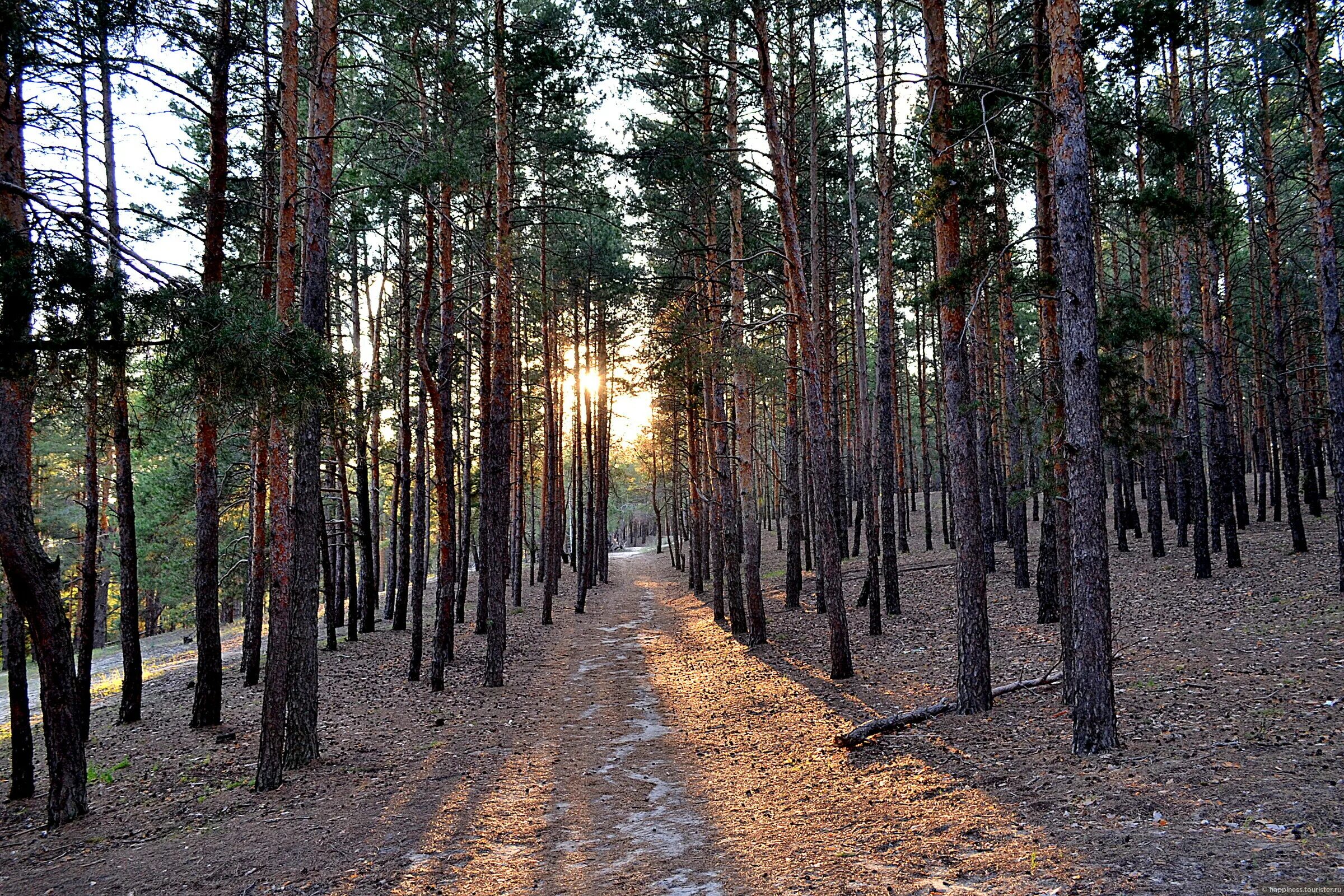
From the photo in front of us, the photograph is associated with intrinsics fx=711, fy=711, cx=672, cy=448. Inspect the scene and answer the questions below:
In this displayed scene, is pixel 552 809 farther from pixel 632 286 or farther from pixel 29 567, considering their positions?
pixel 632 286

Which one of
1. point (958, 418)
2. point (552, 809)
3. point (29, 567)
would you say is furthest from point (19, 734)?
point (958, 418)

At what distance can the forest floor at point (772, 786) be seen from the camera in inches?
206

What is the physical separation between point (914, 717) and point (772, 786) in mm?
2310

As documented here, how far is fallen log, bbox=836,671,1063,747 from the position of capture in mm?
8422

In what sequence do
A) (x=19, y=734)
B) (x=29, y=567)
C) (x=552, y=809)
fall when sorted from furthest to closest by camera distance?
(x=19, y=734)
(x=29, y=567)
(x=552, y=809)

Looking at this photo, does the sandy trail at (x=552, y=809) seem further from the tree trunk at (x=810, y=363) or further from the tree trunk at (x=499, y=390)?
the tree trunk at (x=499, y=390)

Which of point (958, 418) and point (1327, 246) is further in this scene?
point (1327, 246)

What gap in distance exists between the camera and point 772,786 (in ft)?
25.0

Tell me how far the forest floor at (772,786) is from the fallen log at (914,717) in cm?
14

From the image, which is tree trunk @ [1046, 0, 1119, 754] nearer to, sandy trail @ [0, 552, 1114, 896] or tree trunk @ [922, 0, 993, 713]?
sandy trail @ [0, 552, 1114, 896]

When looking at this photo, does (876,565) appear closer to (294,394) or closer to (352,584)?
(294,394)

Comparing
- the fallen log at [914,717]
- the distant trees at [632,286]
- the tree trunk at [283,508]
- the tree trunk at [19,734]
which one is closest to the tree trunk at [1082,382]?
the distant trees at [632,286]

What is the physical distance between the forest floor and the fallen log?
0.46 ft

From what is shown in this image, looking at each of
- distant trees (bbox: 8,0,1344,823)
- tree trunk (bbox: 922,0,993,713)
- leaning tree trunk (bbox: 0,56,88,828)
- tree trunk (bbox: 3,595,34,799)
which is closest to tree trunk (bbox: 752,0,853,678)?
distant trees (bbox: 8,0,1344,823)
